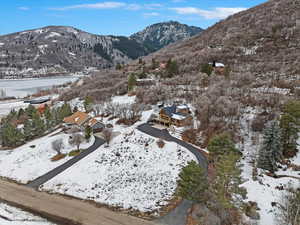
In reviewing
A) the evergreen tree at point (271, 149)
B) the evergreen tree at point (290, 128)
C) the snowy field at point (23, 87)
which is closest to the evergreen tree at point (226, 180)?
the evergreen tree at point (271, 149)

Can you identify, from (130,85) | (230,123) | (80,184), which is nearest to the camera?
(80,184)

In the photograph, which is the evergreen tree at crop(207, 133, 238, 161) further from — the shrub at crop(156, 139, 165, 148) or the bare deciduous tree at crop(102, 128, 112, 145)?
the bare deciduous tree at crop(102, 128, 112, 145)

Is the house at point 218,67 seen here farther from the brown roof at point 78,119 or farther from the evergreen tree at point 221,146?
the evergreen tree at point 221,146

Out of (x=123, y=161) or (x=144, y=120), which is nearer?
(x=123, y=161)

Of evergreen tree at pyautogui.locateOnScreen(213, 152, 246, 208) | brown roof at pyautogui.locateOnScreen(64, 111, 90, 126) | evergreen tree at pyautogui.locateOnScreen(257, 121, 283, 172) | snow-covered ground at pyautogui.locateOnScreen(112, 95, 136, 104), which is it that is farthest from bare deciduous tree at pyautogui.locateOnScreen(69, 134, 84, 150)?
evergreen tree at pyautogui.locateOnScreen(257, 121, 283, 172)

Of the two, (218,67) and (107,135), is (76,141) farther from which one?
(218,67)

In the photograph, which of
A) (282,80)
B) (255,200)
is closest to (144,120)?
(255,200)

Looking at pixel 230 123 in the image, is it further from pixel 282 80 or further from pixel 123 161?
pixel 282 80
